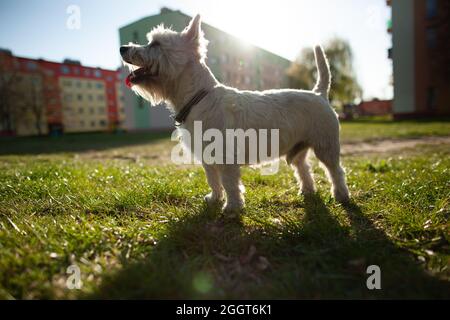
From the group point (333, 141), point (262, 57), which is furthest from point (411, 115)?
point (333, 141)

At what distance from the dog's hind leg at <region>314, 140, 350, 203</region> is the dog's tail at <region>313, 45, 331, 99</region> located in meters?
0.84

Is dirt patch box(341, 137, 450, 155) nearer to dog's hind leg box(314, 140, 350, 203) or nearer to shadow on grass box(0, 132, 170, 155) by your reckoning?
dog's hind leg box(314, 140, 350, 203)

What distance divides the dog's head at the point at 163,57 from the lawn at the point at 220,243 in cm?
149

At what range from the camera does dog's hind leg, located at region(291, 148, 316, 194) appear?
466cm

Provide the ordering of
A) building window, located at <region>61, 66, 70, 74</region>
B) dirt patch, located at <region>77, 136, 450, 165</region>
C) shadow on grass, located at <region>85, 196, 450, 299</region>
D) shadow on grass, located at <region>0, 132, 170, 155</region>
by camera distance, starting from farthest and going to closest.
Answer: building window, located at <region>61, 66, 70, 74</region> → shadow on grass, located at <region>0, 132, 170, 155</region> → dirt patch, located at <region>77, 136, 450, 165</region> → shadow on grass, located at <region>85, 196, 450, 299</region>

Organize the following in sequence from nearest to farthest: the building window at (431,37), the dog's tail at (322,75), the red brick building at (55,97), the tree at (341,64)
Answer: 1. the dog's tail at (322,75)
2. the building window at (431,37)
3. the red brick building at (55,97)
4. the tree at (341,64)

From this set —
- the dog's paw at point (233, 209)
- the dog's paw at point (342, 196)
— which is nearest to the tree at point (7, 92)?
the dog's paw at point (233, 209)

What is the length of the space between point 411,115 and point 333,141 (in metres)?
35.1

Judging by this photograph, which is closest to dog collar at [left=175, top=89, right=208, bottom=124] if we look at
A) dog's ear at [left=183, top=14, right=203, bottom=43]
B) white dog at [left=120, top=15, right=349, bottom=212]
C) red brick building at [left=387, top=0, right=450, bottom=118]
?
white dog at [left=120, top=15, right=349, bottom=212]

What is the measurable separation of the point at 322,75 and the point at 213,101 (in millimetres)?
2048

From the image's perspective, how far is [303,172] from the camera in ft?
15.5

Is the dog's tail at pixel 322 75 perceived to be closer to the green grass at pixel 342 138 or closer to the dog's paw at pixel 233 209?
the dog's paw at pixel 233 209

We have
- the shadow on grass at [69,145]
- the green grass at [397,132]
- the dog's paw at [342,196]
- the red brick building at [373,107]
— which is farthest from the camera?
the red brick building at [373,107]

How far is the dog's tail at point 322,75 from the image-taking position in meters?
4.60
